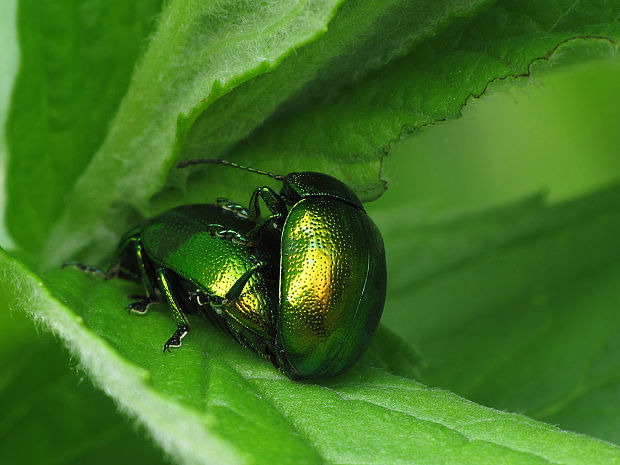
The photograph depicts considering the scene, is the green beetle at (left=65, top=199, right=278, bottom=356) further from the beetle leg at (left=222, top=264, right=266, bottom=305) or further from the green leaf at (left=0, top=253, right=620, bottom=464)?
the green leaf at (left=0, top=253, right=620, bottom=464)

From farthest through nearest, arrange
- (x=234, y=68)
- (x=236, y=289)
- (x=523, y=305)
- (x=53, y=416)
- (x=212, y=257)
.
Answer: (x=523, y=305) → (x=53, y=416) → (x=212, y=257) → (x=236, y=289) → (x=234, y=68)

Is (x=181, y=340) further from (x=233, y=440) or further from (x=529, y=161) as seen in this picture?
(x=529, y=161)

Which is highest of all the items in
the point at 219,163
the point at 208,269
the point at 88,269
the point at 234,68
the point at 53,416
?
the point at 234,68

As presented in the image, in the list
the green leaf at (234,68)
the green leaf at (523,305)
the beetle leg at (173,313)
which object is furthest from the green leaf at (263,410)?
the green leaf at (523,305)

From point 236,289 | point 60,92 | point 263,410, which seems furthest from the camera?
point 60,92

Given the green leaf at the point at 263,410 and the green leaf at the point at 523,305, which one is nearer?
the green leaf at the point at 263,410

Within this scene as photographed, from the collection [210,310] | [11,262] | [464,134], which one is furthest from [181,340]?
[464,134]

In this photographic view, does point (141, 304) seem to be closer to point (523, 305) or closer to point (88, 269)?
point (88, 269)

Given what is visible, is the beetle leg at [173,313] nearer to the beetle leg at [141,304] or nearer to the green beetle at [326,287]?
the beetle leg at [141,304]

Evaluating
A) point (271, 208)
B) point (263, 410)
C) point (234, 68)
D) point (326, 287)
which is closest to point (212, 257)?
point (271, 208)
